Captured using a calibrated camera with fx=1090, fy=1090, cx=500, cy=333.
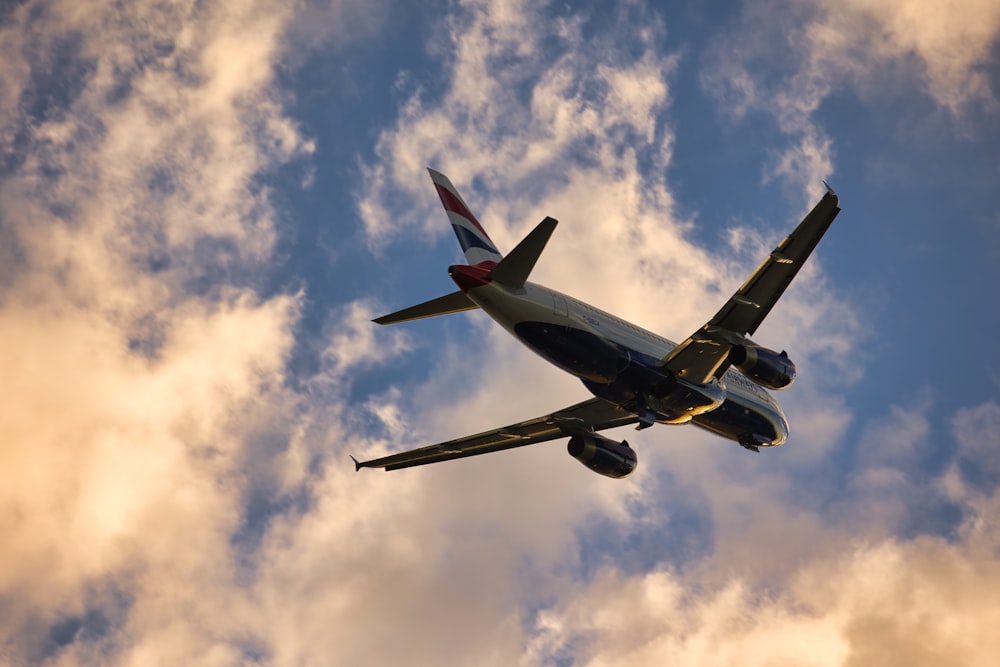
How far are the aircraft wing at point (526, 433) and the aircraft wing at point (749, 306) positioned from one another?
761 cm

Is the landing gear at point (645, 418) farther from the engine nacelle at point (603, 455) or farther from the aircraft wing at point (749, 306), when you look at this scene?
the engine nacelle at point (603, 455)

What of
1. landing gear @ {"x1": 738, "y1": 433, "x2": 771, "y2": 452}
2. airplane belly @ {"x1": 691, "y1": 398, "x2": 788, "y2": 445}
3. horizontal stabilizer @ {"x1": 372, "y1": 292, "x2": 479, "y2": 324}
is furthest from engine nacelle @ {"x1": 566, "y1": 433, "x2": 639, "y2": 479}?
horizontal stabilizer @ {"x1": 372, "y1": 292, "x2": 479, "y2": 324}

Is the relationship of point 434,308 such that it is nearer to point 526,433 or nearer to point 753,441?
point 526,433

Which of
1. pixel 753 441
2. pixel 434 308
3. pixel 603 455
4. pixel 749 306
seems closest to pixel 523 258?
pixel 434 308

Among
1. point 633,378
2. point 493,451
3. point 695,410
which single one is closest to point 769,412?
point 695,410

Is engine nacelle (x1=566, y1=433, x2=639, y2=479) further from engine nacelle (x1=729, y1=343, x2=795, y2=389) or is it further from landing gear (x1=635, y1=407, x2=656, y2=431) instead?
engine nacelle (x1=729, y1=343, x2=795, y2=389)

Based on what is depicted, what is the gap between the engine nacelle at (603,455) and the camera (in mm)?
54781

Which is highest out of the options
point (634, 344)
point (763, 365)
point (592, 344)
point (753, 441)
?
point (753, 441)

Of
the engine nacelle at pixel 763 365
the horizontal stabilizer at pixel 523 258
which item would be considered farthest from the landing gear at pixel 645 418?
the horizontal stabilizer at pixel 523 258

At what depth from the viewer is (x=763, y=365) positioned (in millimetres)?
46344

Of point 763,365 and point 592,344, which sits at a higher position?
point 763,365

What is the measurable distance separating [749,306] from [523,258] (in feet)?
32.5

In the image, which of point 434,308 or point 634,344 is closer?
point 434,308

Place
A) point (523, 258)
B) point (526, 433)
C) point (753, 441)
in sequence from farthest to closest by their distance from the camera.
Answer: point (526, 433) → point (753, 441) → point (523, 258)
